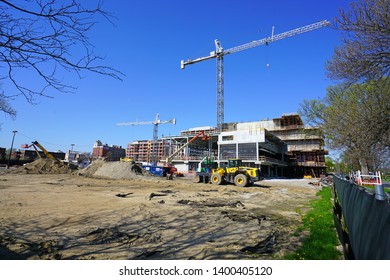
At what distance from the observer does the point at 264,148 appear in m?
55.7

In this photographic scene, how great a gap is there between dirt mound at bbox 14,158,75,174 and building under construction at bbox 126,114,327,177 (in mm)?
22684

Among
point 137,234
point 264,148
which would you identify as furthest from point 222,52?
point 137,234

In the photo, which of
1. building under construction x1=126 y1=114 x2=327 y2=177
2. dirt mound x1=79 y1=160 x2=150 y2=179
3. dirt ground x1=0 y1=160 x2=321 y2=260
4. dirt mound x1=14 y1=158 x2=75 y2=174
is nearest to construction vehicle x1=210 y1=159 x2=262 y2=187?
dirt mound x1=79 y1=160 x2=150 y2=179

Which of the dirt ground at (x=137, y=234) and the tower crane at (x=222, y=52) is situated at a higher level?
the tower crane at (x=222, y=52)

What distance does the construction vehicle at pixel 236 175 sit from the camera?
78.6 ft

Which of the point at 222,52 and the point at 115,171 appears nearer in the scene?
the point at 115,171

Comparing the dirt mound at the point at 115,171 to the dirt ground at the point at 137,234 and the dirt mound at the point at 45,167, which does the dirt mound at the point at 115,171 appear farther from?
the dirt ground at the point at 137,234

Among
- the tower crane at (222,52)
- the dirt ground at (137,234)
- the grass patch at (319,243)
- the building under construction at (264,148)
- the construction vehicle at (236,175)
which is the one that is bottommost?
the dirt ground at (137,234)

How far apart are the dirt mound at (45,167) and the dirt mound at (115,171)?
6.07m

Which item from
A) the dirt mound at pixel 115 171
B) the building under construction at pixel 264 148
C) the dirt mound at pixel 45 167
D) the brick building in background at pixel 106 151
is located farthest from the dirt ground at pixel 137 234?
the brick building in background at pixel 106 151

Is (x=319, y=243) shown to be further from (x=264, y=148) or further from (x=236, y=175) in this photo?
(x=264, y=148)

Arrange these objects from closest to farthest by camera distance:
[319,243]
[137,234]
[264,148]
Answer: [319,243] < [137,234] < [264,148]

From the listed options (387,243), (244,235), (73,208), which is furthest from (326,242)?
(73,208)

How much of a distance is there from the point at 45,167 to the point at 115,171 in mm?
14941
